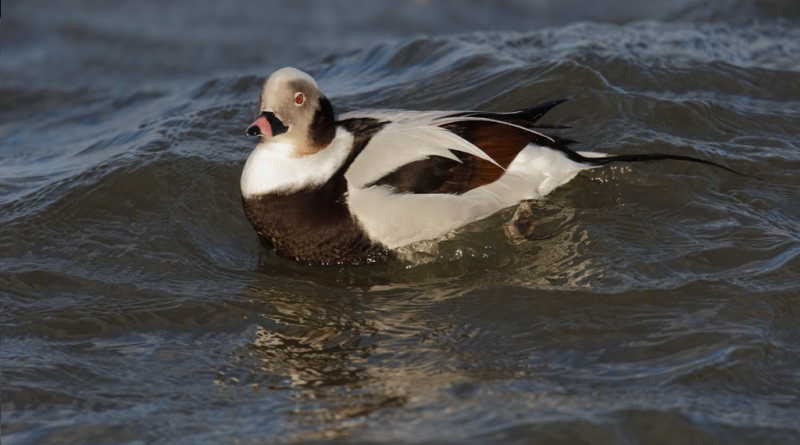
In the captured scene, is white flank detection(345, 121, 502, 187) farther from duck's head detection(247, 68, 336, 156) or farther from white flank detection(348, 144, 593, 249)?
duck's head detection(247, 68, 336, 156)

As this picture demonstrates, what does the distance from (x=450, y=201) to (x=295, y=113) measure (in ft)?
3.14

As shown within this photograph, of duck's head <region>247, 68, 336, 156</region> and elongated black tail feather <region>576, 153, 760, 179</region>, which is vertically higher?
duck's head <region>247, 68, 336, 156</region>

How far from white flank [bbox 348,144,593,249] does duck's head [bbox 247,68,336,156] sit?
29cm

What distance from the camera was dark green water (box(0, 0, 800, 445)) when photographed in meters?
3.77

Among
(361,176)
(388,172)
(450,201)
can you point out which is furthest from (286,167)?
(450,201)

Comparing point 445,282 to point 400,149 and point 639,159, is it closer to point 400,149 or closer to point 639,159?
point 400,149

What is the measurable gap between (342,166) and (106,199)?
177 cm

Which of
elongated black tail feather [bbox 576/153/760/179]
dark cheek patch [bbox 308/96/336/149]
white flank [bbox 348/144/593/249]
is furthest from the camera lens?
elongated black tail feather [bbox 576/153/760/179]

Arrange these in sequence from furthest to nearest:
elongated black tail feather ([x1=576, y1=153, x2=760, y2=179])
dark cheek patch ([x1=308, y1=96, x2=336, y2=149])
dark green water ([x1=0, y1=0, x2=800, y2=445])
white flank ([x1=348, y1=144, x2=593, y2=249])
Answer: elongated black tail feather ([x1=576, y1=153, x2=760, y2=179])
dark cheek patch ([x1=308, y1=96, x2=336, y2=149])
white flank ([x1=348, y1=144, x2=593, y2=249])
dark green water ([x1=0, y1=0, x2=800, y2=445])

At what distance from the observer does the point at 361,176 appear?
520 cm

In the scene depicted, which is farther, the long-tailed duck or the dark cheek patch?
the dark cheek patch

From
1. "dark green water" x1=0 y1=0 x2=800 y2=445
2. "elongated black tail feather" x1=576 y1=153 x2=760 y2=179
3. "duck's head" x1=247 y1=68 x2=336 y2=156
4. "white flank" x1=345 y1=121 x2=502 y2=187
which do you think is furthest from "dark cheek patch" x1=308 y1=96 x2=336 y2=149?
"elongated black tail feather" x1=576 y1=153 x2=760 y2=179

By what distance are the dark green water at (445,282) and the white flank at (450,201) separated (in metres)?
0.11

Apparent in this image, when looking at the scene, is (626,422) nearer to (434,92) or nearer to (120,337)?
(120,337)
